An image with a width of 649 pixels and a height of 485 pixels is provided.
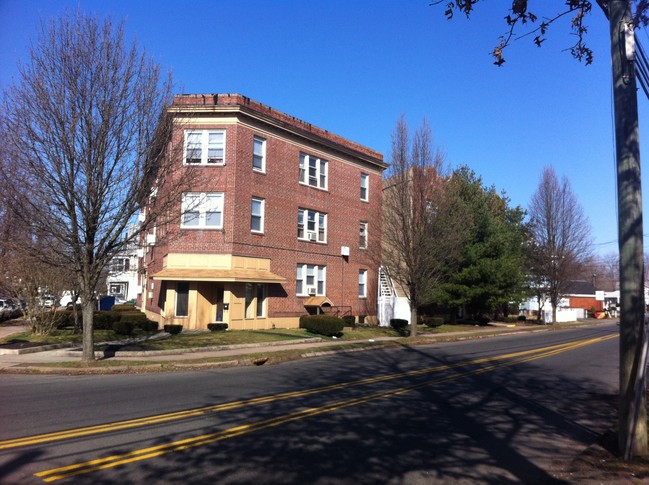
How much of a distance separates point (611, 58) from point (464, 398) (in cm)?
652

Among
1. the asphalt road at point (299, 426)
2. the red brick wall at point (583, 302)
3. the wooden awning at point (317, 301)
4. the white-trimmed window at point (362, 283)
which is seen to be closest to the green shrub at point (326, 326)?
the wooden awning at point (317, 301)

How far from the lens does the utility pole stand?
20.0 ft

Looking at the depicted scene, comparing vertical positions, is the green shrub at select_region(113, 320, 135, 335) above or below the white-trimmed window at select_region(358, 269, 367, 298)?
below

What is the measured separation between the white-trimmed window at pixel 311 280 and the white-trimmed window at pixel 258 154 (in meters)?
5.84

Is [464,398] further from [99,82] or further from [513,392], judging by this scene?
[99,82]

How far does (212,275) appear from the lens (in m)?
23.1

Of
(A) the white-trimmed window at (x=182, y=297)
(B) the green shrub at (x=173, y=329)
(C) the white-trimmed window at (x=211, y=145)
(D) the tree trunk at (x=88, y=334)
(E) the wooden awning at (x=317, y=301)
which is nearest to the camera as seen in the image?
(D) the tree trunk at (x=88, y=334)

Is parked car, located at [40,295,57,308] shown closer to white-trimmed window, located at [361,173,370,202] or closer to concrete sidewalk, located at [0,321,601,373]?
concrete sidewalk, located at [0,321,601,373]

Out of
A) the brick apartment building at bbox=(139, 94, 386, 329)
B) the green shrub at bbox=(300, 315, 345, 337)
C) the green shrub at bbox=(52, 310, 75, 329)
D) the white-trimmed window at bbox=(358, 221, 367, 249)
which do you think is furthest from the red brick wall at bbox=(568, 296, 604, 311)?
the green shrub at bbox=(52, 310, 75, 329)

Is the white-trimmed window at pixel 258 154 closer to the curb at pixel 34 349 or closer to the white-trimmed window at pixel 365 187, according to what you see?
the white-trimmed window at pixel 365 187

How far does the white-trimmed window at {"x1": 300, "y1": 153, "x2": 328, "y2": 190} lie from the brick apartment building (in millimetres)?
61

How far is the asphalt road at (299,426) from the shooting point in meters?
5.59

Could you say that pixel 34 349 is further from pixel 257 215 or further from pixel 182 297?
pixel 257 215

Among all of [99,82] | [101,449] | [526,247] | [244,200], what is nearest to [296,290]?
[244,200]
